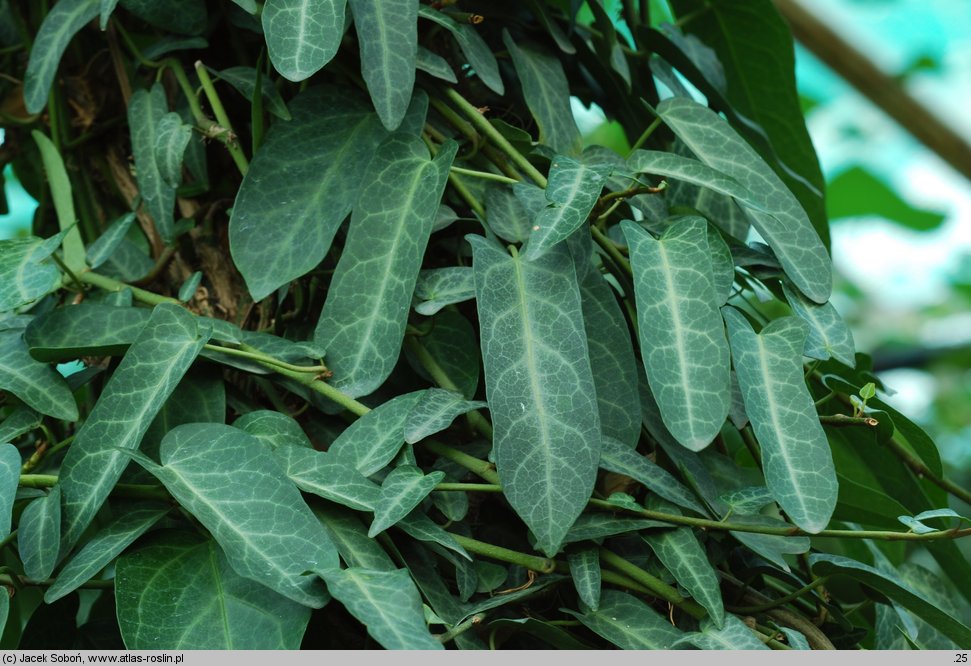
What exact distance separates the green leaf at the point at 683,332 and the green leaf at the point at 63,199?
0.47 meters

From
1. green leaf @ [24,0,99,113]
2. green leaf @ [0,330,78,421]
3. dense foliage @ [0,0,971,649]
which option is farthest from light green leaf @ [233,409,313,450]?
green leaf @ [24,0,99,113]

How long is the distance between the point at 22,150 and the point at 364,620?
2.31 feet

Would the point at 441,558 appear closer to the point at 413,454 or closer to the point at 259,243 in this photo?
the point at 413,454

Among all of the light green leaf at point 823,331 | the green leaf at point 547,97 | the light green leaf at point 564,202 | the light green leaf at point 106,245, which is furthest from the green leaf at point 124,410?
the light green leaf at point 823,331

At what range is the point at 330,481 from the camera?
63cm

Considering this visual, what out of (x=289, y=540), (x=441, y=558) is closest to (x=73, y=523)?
(x=289, y=540)

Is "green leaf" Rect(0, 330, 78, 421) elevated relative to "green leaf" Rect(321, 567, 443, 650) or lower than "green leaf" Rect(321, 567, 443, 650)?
lower

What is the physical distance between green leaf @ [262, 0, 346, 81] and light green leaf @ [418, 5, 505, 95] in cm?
9

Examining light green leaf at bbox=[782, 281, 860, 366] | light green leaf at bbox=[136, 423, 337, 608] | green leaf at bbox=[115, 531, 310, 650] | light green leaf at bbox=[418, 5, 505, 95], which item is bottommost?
green leaf at bbox=[115, 531, 310, 650]

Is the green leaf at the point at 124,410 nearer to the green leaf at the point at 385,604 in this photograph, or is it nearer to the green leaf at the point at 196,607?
the green leaf at the point at 196,607

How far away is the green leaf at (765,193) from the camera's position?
28.5 inches

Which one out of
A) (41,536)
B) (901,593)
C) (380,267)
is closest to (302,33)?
(380,267)

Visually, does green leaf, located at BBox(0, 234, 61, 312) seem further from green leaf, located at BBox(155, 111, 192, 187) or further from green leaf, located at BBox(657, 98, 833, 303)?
green leaf, located at BBox(657, 98, 833, 303)

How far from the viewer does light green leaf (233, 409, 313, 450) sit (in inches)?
26.7
